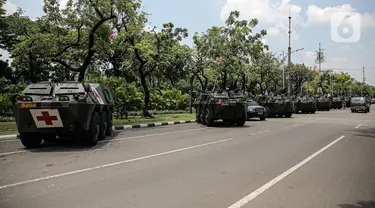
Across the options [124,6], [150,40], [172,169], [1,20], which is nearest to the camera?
[172,169]

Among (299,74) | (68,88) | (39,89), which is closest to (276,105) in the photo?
(68,88)

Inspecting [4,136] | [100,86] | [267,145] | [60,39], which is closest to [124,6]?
[60,39]

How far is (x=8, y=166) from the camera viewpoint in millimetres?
6805

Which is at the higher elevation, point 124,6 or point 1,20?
point 1,20

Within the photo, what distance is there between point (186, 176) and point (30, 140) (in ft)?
18.1

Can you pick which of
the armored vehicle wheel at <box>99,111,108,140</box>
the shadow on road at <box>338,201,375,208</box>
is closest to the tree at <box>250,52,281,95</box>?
the armored vehicle wheel at <box>99,111,108,140</box>

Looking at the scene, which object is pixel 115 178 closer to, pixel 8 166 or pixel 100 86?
pixel 8 166

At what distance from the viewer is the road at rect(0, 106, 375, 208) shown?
4.60 meters

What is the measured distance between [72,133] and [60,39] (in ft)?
33.9

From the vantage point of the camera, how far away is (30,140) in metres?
9.26

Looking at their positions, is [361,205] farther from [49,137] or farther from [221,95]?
[221,95]

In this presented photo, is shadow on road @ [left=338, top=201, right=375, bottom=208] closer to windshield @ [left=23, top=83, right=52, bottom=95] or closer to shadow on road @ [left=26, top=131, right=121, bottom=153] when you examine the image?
shadow on road @ [left=26, top=131, right=121, bottom=153]

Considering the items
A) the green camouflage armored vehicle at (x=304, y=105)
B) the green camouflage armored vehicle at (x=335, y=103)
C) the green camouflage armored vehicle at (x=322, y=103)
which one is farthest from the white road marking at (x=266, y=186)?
the green camouflage armored vehicle at (x=335, y=103)

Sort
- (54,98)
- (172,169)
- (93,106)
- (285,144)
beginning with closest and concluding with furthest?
(172,169) < (54,98) < (93,106) < (285,144)
